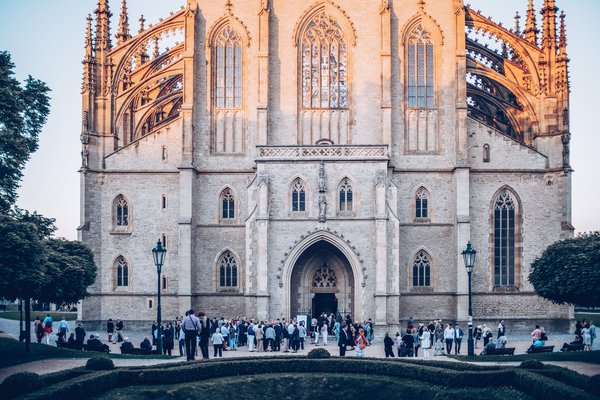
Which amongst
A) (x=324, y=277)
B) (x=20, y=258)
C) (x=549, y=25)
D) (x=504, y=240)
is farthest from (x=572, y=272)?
(x=20, y=258)

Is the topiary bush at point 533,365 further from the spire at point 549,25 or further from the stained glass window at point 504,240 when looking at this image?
the spire at point 549,25

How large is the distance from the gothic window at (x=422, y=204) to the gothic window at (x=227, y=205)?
1364 centimetres

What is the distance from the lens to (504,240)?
2251 inches

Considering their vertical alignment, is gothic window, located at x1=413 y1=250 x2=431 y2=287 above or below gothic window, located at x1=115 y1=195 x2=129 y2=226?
below

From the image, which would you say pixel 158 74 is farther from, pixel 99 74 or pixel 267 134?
pixel 267 134

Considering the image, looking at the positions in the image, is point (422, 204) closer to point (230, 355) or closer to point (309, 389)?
point (230, 355)

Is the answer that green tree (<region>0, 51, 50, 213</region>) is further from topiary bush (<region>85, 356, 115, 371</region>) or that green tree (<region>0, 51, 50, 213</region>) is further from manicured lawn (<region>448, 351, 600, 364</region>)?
manicured lawn (<region>448, 351, 600, 364</region>)

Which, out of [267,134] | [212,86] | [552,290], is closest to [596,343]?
[552,290]

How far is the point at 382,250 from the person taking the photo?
5222cm

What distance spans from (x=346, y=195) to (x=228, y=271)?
35.5ft

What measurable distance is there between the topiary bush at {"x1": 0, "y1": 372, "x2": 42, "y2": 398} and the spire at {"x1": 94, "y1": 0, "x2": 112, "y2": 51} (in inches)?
1615

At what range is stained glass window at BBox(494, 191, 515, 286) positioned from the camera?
56969 millimetres

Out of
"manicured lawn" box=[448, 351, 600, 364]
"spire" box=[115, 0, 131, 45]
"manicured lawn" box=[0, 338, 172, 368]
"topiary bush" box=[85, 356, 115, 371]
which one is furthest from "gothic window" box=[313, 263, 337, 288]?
"spire" box=[115, 0, 131, 45]

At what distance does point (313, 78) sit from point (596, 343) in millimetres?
27325
